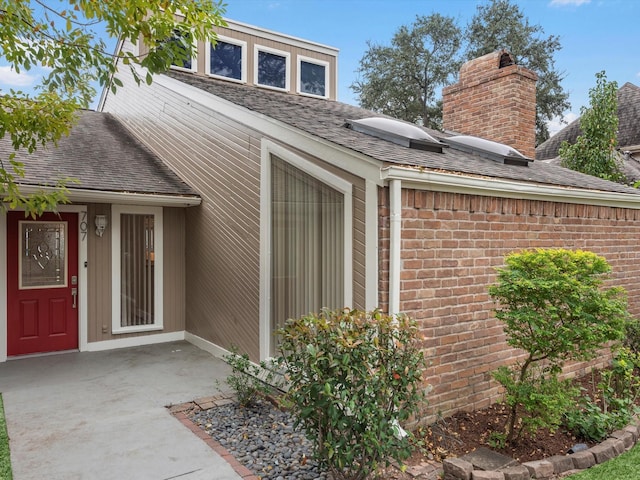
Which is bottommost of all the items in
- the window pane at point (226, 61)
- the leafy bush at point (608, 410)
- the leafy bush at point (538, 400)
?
the leafy bush at point (608, 410)

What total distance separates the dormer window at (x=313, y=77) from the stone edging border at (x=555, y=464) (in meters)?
9.27

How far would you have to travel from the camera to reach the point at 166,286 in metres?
7.95

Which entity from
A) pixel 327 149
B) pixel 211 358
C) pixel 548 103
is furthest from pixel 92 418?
pixel 548 103

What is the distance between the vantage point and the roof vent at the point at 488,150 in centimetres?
668

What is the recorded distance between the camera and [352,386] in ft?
10.3

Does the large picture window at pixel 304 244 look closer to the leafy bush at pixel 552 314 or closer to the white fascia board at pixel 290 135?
the white fascia board at pixel 290 135

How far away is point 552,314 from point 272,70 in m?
8.62

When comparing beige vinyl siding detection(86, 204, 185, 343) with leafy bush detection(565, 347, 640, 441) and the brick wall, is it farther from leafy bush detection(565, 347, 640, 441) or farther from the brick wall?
leafy bush detection(565, 347, 640, 441)

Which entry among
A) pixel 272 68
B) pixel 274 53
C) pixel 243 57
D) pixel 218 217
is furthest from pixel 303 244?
pixel 274 53

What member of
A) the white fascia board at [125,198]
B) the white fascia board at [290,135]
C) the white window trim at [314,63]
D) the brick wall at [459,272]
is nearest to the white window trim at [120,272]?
the white fascia board at [125,198]

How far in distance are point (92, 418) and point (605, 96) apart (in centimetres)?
1112

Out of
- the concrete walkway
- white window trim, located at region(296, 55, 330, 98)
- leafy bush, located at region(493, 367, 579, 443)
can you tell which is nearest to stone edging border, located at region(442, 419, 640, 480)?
leafy bush, located at region(493, 367, 579, 443)

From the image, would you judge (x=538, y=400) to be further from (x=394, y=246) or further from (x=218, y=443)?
(x=218, y=443)

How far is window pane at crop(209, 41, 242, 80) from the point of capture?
32.3ft
